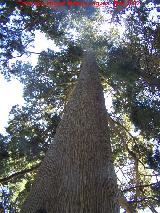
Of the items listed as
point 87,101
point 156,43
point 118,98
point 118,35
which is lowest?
point 87,101

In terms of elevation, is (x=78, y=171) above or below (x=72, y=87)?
below

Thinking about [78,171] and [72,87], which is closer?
[78,171]

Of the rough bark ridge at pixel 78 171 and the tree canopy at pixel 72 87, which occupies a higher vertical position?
the tree canopy at pixel 72 87

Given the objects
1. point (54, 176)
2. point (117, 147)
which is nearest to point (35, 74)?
point (117, 147)

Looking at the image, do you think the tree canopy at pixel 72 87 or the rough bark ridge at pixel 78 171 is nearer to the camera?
the rough bark ridge at pixel 78 171

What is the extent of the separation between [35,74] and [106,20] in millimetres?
4496

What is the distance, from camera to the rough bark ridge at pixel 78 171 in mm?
4223

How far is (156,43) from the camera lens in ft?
40.2

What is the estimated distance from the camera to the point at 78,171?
4.68 metres

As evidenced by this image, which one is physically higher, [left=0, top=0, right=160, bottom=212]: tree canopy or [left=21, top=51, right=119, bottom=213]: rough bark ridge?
[left=0, top=0, right=160, bottom=212]: tree canopy

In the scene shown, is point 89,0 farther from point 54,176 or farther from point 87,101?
point 54,176

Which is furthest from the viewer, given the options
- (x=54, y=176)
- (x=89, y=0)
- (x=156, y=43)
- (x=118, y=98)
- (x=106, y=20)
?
(x=106, y=20)

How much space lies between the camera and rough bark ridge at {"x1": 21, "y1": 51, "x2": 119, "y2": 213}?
422cm

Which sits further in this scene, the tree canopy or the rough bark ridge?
the tree canopy
